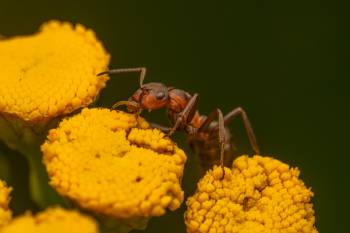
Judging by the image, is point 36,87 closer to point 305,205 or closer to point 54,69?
point 54,69

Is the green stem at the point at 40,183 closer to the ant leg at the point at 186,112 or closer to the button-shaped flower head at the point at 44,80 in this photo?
the button-shaped flower head at the point at 44,80

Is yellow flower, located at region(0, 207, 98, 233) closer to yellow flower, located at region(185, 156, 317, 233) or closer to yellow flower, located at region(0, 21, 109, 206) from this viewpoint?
yellow flower, located at region(185, 156, 317, 233)

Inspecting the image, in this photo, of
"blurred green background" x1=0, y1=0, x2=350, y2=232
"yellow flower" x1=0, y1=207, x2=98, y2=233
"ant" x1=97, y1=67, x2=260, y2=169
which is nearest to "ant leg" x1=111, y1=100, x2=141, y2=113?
"ant" x1=97, y1=67, x2=260, y2=169

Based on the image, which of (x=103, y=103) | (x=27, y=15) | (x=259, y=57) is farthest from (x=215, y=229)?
(x=27, y=15)

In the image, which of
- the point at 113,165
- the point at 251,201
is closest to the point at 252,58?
the point at 251,201

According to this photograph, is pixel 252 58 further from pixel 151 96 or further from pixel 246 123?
pixel 151 96
